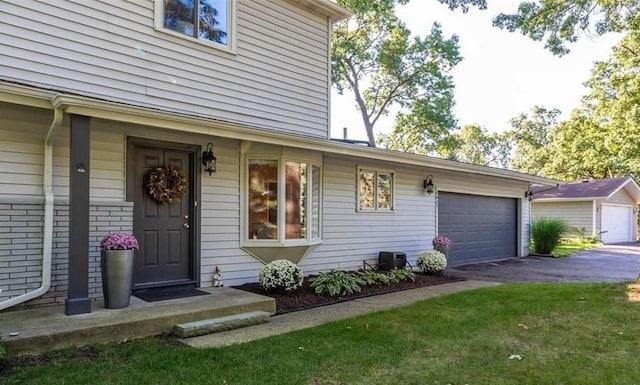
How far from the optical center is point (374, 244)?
29.5 ft

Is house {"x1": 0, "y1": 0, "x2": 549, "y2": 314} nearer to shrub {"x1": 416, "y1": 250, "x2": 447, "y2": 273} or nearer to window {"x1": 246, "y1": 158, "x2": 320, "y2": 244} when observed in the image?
window {"x1": 246, "y1": 158, "x2": 320, "y2": 244}

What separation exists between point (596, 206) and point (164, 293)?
21.7m

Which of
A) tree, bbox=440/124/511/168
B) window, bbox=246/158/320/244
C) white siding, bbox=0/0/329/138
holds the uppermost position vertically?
tree, bbox=440/124/511/168

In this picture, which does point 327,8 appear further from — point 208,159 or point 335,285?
point 335,285

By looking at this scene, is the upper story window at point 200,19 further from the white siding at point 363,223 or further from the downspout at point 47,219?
the white siding at point 363,223

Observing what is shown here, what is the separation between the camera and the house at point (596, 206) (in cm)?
2100

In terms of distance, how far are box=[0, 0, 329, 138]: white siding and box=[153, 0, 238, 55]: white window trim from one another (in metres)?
0.06

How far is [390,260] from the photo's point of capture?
8.75 metres

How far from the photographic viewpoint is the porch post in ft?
14.5

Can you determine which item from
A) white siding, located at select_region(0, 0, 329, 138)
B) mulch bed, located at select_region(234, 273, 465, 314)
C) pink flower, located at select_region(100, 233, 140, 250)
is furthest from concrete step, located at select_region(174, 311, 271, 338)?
white siding, located at select_region(0, 0, 329, 138)

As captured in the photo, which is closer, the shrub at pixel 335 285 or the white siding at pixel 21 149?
the white siding at pixel 21 149

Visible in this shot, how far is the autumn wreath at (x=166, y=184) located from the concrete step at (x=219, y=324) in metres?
1.91

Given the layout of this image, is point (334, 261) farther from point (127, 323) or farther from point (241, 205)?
point (127, 323)

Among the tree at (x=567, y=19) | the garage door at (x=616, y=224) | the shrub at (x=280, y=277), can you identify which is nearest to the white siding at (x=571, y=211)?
the garage door at (x=616, y=224)
